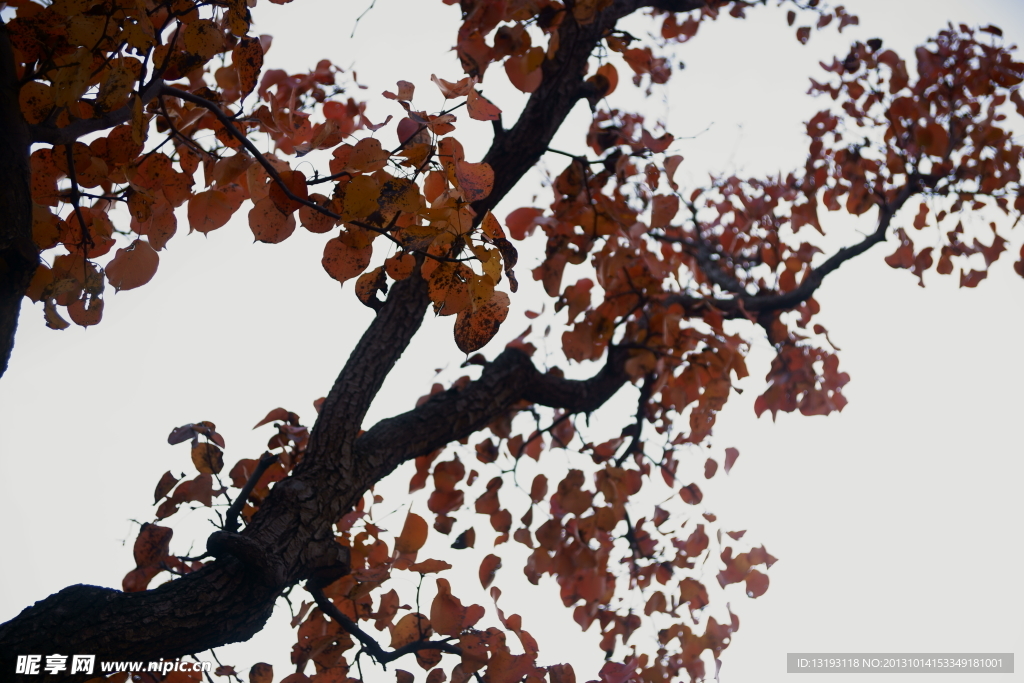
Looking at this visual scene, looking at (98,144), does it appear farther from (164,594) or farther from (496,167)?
(496,167)

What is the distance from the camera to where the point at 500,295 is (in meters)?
0.75

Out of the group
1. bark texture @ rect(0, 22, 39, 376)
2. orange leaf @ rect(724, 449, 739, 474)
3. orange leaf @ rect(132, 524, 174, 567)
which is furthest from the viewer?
orange leaf @ rect(724, 449, 739, 474)

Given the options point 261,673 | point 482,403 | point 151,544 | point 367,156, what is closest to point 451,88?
point 367,156

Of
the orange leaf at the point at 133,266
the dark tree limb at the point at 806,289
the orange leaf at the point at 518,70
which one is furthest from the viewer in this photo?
the dark tree limb at the point at 806,289

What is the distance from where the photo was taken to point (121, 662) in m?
1.03

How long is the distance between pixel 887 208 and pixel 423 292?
1951 mm

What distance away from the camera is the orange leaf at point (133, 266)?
0.98 m

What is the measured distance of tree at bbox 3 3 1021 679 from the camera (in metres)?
0.88

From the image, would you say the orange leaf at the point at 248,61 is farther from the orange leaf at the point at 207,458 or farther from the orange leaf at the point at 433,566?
the orange leaf at the point at 433,566

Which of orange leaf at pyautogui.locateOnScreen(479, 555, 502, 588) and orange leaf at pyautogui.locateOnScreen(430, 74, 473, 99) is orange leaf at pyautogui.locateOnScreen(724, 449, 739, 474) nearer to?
orange leaf at pyautogui.locateOnScreen(479, 555, 502, 588)

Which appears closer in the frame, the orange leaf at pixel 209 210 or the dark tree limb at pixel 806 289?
the orange leaf at pixel 209 210

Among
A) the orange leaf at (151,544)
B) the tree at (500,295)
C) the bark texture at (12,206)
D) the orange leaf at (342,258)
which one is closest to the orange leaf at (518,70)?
the tree at (500,295)

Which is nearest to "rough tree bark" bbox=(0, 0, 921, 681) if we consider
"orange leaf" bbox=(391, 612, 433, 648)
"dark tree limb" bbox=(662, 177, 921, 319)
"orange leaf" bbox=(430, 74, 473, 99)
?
"dark tree limb" bbox=(662, 177, 921, 319)

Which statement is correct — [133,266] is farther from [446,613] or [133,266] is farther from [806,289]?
[806,289]
